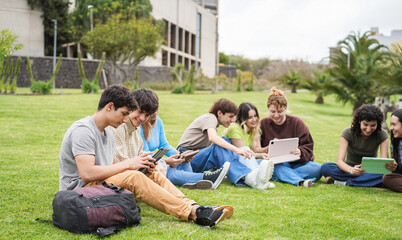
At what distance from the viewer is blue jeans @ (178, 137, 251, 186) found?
540 cm

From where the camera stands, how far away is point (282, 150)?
5676 mm

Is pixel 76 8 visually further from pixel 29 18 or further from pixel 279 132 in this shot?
pixel 279 132

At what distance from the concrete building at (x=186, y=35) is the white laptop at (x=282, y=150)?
38.9 metres

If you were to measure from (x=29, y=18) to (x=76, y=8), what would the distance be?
480 centimetres

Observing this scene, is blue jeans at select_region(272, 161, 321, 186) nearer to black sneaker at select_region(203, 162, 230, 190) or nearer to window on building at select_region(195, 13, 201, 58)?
black sneaker at select_region(203, 162, 230, 190)

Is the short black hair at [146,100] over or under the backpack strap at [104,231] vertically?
over

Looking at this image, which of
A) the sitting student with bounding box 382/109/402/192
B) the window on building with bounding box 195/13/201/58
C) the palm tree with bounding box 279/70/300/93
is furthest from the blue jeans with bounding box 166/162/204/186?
the window on building with bounding box 195/13/201/58

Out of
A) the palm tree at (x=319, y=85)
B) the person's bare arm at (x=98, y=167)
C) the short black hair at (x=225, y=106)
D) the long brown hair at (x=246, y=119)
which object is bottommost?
the person's bare arm at (x=98, y=167)

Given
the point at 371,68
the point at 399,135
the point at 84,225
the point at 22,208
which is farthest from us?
the point at 371,68

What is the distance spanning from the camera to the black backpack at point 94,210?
10.5ft

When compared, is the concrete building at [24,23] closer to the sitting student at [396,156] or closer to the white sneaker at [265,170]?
the white sneaker at [265,170]

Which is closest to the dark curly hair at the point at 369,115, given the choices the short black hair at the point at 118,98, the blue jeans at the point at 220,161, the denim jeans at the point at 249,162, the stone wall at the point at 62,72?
the denim jeans at the point at 249,162

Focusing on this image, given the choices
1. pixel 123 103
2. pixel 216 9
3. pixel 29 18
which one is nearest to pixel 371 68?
pixel 123 103

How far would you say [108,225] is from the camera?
10.7 feet
